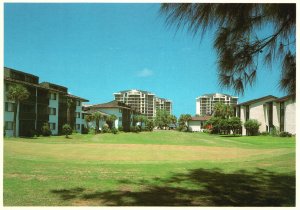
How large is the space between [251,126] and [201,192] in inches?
1576

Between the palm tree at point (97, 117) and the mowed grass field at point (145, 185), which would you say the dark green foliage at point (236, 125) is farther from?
the mowed grass field at point (145, 185)

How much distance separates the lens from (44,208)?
6.70 m

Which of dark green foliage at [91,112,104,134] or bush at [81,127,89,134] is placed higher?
dark green foliage at [91,112,104,134]

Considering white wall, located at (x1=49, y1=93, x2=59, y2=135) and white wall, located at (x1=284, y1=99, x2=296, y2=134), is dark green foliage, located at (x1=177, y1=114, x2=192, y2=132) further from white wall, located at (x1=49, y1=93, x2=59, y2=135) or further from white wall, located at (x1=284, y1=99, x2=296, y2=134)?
white wall, located at (x1=284, y1=99, x2=296, y2=134)

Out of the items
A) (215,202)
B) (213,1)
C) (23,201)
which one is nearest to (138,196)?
(215,202)

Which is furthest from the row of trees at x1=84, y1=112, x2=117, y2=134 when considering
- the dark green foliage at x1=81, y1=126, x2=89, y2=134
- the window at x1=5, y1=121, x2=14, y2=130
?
the window at x1=5, y1=121, x2=14, y2=130

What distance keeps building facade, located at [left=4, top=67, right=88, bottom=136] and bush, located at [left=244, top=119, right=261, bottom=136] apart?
2569 cm

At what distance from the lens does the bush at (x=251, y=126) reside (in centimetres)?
4644

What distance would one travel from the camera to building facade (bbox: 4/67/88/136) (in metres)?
33.3

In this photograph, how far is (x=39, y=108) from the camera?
41.2m

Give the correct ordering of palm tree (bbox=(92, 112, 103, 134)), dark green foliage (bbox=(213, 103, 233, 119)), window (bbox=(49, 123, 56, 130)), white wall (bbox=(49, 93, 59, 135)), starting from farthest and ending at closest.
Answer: dark green foliage (bbox=(213, 103, 233, 119))
palm tree (bbox=(92, 112, 103, 134))
white wall (bbox=(49, 93, 59, 135))
window (bbox=(49, 123, 56, 130))

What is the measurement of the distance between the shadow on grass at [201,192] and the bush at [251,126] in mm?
36739

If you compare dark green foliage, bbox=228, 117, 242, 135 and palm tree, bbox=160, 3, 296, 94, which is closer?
palm tree, bbox=160, 3, 296, 94

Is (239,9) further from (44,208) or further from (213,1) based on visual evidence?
(44,208)
